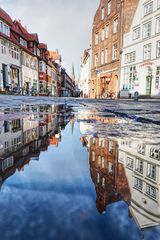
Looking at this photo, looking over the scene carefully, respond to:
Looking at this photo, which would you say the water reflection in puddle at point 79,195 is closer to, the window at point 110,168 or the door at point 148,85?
the window at point 110,168

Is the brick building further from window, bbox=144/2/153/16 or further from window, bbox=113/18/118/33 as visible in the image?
window, bbox=144/2/153/16

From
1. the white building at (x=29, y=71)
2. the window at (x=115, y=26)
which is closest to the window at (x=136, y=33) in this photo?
the window at (x=115, y=26)

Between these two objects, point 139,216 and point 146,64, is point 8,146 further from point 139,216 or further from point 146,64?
point 146,64

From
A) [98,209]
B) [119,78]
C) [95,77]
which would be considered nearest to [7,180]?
[98,209]

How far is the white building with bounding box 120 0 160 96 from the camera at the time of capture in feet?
68.8

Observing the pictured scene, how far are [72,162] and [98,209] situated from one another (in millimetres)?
542

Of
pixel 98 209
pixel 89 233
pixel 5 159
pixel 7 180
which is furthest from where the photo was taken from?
pixel 5 159

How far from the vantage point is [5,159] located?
110 centimetres

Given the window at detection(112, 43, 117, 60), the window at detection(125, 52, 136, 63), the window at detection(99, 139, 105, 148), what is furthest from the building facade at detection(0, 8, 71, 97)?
the window at detection(99, 139, 105, 148)

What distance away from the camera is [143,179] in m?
0.88

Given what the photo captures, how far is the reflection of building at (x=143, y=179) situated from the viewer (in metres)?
0.60

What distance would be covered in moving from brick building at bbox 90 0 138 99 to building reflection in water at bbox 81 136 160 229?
84.9 ft

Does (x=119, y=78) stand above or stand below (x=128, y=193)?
above

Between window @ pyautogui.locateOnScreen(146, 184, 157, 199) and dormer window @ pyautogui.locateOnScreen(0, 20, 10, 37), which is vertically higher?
dormer window @ pyautogui.locateOnScreen(0, 20, 10, 37)
